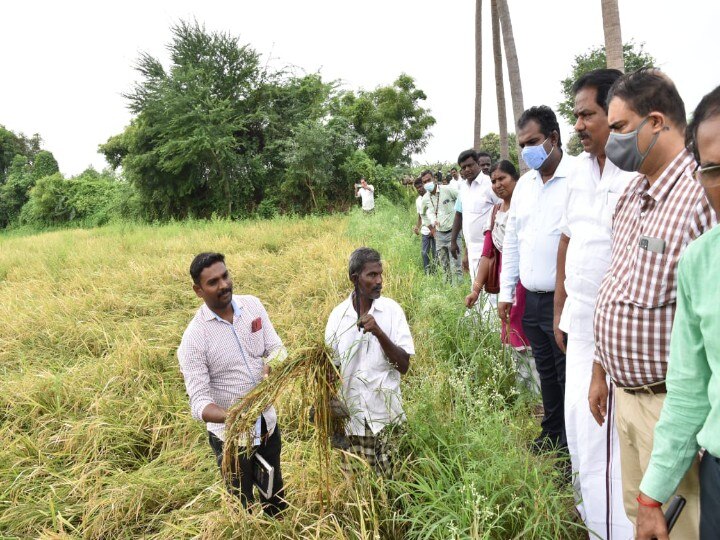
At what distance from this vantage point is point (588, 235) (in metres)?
1.95

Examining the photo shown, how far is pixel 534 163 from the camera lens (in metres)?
2.58

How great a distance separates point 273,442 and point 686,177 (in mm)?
1998

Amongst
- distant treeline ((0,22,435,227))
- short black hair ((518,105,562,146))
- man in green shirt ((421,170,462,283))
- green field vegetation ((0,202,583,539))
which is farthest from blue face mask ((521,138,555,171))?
distant treeline ((0,22,435,227))

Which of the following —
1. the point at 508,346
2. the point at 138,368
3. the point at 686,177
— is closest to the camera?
the point at 686,177

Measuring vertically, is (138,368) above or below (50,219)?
below

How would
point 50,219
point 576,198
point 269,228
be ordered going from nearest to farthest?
point 576,198
point 269,228
point 50,219

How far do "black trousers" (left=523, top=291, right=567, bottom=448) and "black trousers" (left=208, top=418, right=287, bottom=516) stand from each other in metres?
1.47

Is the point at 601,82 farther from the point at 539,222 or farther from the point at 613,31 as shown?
the point at 613,31

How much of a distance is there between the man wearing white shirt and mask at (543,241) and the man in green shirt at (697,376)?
1.37 meters

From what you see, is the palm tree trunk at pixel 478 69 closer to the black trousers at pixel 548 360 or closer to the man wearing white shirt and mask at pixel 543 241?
the man wearing white shirt and mask at pixel 543 241

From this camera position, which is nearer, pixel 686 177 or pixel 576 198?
pixel 686 177

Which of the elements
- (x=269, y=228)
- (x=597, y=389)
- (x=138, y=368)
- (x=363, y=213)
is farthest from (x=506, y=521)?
(x=363, y=213)

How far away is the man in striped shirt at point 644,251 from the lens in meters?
1.36

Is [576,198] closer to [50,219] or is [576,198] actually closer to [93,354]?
[93,354]
